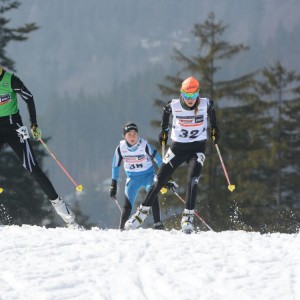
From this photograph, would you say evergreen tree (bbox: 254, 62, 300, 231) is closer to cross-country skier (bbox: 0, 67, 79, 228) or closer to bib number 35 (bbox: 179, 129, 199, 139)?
bib number 35 (bbox: 179, 129, 199, 139)

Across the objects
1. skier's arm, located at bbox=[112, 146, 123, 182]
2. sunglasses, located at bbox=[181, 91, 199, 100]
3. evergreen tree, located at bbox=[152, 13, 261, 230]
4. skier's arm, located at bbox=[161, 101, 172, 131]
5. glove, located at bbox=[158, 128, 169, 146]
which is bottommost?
evergreen tree, located at bbox=[152, 13, 261, 230]

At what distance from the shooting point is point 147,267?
18.7 feet

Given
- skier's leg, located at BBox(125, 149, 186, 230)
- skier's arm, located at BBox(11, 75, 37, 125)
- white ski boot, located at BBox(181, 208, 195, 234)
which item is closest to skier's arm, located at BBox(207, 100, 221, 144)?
skier's leg, located at BBox(125, 149, 186, 230)

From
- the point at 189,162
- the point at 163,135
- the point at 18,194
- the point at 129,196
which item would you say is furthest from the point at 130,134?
the point at 18,194

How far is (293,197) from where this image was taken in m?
26.3

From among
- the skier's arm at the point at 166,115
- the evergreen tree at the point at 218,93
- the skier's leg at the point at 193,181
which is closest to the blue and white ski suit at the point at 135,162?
the skier's arm at the point at 166,115

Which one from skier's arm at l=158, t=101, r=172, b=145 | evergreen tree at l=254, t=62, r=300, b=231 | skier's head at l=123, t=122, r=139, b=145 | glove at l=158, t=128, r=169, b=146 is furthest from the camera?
evergreen tree at l=254, t=62, r=300, b=231

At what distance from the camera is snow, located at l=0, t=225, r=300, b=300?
16.3 feet

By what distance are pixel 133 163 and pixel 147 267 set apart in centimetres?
476

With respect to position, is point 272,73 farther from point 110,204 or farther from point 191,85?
point 110,204

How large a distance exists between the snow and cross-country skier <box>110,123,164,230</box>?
2.94 m

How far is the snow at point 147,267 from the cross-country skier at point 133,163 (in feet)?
9.64

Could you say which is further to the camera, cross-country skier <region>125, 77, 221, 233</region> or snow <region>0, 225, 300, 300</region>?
cross-country skier <region>125, 77, 221, 233</region>

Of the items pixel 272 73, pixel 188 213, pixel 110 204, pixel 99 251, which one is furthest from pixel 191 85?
pixel 110 204
